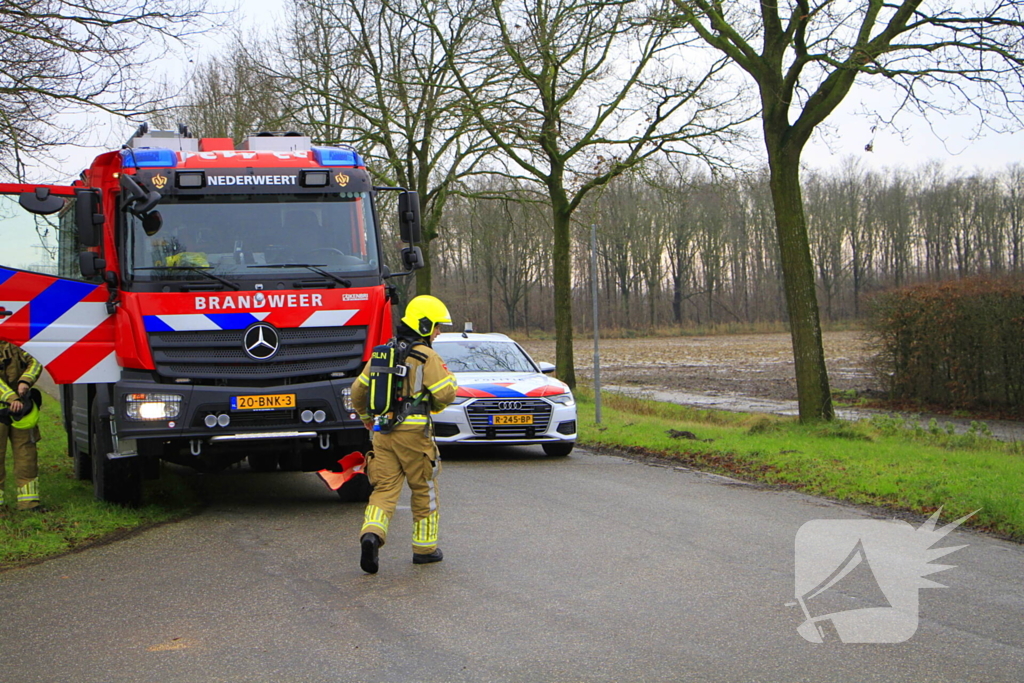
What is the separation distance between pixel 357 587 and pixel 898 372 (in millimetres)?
17202

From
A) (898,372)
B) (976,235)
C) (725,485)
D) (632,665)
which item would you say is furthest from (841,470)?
(976,235)

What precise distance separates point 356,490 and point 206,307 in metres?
2.26

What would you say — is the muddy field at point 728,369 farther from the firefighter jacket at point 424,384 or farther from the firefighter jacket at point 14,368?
the firefighter jacket at point 14,368

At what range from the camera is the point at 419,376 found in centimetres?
659

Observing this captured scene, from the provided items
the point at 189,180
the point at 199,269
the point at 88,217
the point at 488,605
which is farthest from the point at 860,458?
the point at 88,217

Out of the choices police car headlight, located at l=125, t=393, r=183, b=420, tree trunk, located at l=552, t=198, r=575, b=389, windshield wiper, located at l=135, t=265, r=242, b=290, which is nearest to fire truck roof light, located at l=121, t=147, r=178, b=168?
windshield wiper, located at l=135, t=265, r=242, b=290

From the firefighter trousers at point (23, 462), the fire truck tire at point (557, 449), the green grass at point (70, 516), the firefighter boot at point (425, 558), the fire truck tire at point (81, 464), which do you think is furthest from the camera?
the fire truck tire at point (557, 449)

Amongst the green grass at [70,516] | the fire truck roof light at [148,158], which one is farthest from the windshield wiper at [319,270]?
the green grass at [70,516]

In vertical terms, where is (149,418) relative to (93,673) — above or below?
above

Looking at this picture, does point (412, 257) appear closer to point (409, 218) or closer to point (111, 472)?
point (409, 218)

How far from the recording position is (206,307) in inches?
319

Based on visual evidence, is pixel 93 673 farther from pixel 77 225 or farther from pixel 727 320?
pixel 727 320

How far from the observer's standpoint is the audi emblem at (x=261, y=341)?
8.12 metres

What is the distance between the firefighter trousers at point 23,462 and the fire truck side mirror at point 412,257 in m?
3.54
